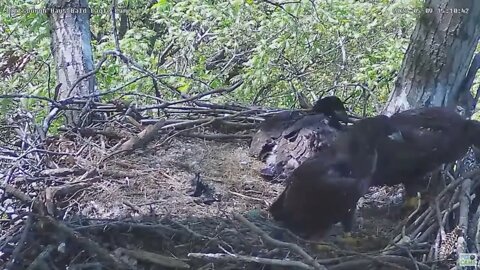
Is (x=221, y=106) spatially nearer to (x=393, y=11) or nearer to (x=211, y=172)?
(x=211, y=172)

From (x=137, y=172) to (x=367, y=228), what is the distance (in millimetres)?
1253

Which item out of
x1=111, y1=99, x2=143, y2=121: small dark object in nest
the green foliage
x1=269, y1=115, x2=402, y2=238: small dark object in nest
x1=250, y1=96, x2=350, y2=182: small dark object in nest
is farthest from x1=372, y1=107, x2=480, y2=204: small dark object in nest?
the green foliage

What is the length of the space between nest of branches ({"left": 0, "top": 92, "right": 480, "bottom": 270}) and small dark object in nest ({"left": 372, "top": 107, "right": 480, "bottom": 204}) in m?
0.13

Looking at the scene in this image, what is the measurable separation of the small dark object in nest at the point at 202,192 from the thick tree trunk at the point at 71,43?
4.14 ft

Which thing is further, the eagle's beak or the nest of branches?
the eagle's beak

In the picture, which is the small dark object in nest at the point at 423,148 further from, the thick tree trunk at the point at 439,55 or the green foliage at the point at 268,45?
the green foliage at the point at 268,45

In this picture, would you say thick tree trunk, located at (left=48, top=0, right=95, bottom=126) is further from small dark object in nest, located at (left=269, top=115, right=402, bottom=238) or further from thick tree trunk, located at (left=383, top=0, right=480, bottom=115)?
thick tree trunk, located at (left=383, top=0, right=480, bottom=115)

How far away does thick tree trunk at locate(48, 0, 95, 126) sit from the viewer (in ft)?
13.7

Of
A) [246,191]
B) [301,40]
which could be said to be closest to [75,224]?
[246,191]

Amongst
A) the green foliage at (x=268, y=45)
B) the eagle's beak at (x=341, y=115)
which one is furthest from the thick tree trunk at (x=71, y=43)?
the green foliage at (x=268, y=45)

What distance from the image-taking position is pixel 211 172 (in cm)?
360

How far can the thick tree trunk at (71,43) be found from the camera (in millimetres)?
4180

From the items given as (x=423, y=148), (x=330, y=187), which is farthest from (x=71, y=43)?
→ (x=423, y=148)

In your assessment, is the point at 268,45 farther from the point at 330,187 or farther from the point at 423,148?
the point at 330,187
